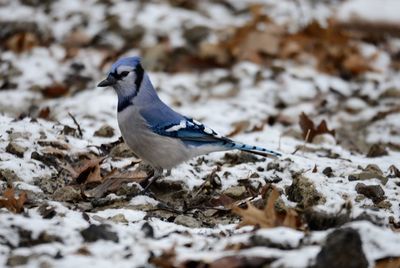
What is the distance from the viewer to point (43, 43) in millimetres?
7414

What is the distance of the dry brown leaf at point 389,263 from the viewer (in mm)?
2764

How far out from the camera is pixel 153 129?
407 centimetres

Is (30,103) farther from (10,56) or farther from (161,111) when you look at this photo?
(161,111)

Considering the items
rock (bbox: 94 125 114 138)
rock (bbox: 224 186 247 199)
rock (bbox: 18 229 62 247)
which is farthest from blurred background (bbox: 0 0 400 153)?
Answer: rock (bbox: 18 229 62 247)

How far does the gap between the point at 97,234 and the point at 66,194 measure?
0.91 m

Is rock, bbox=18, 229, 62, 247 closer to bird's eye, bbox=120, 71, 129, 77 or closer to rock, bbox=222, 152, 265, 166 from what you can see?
bird's eye, bbox=120, 71, 129, 77

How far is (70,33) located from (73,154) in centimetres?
352

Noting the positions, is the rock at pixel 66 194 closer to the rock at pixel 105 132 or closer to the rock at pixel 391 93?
the rock at pixel 105 132

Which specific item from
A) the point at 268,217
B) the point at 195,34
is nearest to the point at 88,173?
the point at 268,217

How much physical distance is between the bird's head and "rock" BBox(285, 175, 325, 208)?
1060 mm

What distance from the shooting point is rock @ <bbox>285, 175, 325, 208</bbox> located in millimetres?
3840

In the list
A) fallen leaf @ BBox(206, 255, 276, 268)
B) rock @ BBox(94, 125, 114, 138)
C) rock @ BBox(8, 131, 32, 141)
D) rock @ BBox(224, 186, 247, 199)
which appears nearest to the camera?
fallen leaf @ BBox(206, 255, 276, 268)

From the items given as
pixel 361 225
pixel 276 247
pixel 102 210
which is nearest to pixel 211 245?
pixel 276 247

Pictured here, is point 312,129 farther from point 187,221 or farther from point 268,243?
point 268,243
